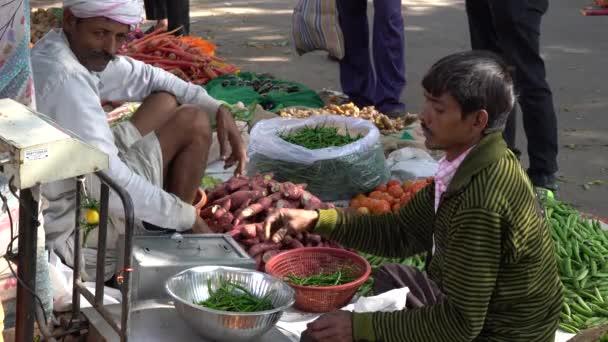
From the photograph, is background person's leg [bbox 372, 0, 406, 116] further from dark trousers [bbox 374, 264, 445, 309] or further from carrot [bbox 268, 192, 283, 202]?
dark trousers [bbox 374, 264, 445, 309]

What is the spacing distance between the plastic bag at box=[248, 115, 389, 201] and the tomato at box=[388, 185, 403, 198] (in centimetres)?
15

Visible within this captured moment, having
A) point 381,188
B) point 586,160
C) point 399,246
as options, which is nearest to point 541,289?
point 399,246

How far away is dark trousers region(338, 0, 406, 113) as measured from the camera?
6.28 metres

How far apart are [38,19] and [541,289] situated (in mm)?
6052

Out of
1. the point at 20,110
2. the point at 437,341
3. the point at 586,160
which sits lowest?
the point at 586,160

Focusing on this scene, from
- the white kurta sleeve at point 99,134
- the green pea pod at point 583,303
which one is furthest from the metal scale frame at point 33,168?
the green pea pod at point 583,303

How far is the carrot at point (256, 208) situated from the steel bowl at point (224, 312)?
76 centimetres

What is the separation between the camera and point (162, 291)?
332 cm

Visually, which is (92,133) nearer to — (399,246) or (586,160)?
(399,246)

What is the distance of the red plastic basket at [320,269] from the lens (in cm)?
345

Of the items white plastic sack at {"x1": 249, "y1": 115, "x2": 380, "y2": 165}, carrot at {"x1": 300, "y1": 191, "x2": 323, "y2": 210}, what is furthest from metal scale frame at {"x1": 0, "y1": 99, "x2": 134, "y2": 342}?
white plastic sack at {"x1": 249, "y1": 115, "x2": 380, "y2": 165}

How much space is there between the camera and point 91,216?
11.9ft

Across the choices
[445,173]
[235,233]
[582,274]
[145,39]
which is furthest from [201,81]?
[445,173]

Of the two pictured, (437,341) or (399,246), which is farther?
(399,246)
